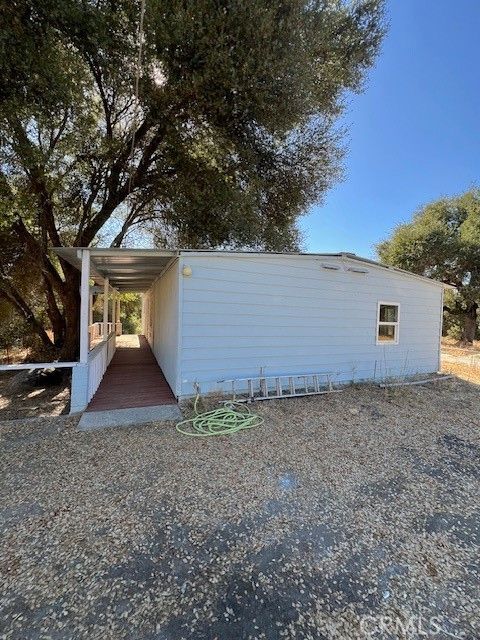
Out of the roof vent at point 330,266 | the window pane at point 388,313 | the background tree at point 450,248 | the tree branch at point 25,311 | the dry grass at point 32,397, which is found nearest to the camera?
the dry grass at point 32,397

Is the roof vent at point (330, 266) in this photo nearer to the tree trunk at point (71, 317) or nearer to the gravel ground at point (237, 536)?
the gravel ground at point (237, 536)

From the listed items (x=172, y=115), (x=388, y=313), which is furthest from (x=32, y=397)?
(x=388, y=313)

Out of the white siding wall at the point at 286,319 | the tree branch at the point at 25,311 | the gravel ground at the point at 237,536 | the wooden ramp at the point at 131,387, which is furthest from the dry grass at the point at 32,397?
the white siding wall at the point at 286,319

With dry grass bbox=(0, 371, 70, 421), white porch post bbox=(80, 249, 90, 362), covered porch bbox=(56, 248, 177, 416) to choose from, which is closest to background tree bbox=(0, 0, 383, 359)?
dry grass bbox=(0, 371, 70, 421)

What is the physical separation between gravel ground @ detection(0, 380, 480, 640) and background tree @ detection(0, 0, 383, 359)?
540 cm

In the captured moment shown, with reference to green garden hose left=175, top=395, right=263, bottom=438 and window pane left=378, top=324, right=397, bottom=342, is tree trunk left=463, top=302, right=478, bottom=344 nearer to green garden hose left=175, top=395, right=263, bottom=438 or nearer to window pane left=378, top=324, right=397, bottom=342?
window pane left=378, top=324, right=397, bottom=342

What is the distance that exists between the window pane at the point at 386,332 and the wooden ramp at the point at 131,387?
5.16m

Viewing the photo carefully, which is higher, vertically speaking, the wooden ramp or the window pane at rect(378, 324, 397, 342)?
the window pane at rect(378, 324, 397, 342)

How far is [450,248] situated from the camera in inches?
679

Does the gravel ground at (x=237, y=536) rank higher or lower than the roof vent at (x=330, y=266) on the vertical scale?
lower

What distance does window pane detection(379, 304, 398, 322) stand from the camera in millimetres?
7789

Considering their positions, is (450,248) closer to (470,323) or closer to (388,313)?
(470,323)

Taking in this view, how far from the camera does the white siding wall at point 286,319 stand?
5.70 m

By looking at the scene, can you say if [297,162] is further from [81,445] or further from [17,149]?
[81,445]
